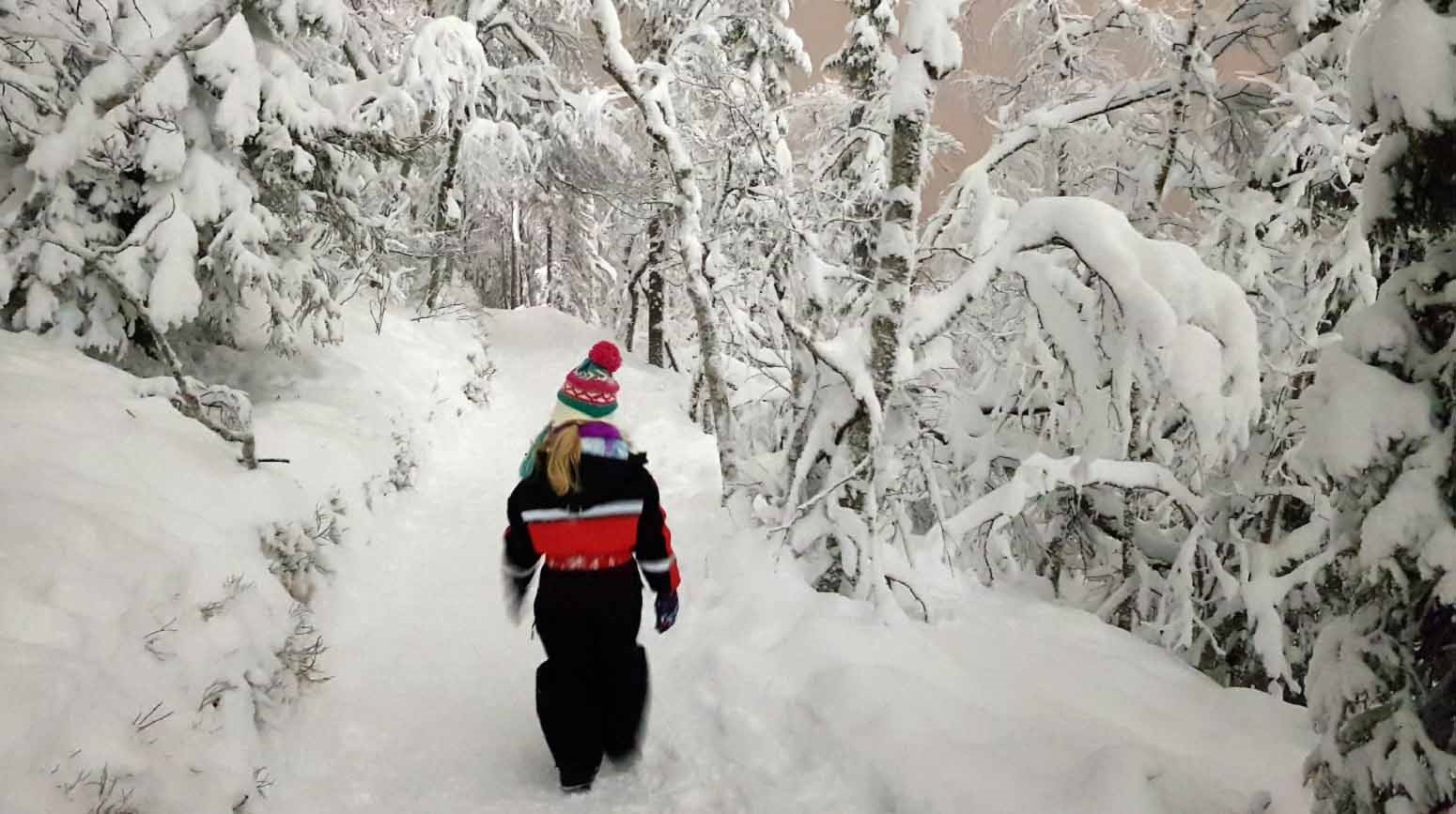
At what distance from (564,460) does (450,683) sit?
205 centimetres

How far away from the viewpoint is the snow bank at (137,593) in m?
2.72

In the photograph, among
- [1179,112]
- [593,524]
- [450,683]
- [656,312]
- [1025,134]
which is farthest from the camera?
[656,312]

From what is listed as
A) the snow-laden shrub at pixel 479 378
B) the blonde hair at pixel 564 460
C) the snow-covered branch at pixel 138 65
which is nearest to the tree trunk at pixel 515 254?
the snow-laden shrub at pixel 479 378

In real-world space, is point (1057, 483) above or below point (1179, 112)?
below


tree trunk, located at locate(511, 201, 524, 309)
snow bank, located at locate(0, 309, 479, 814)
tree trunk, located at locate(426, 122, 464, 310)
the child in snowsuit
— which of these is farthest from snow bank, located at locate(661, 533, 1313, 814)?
tree trunk, located at locate(511, 201, 524, 309)

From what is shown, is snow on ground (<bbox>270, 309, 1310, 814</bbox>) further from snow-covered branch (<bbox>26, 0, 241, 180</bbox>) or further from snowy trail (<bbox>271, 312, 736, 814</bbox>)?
snow-covered branch (<bbox>26, 0, 241, 180</bbox>)

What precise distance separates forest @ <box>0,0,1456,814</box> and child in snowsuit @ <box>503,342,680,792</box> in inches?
73.5

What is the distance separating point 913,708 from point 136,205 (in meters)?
7.48

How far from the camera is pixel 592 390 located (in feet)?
12.0

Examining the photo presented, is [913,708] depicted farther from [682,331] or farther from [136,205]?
[682,331]

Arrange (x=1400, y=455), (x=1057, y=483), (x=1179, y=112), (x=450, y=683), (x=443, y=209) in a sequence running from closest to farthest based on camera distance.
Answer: (x=1400, y=455) < (x=450, y=683) < (x=1057, y=483) < (x=1179, y=112) < (x=443, y=209)

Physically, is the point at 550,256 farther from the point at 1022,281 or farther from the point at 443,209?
the point at 1022,281

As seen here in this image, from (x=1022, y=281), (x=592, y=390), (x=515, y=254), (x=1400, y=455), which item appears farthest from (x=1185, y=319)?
(x=515, y=254)

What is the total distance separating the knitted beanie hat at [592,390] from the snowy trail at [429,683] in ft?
5.82
